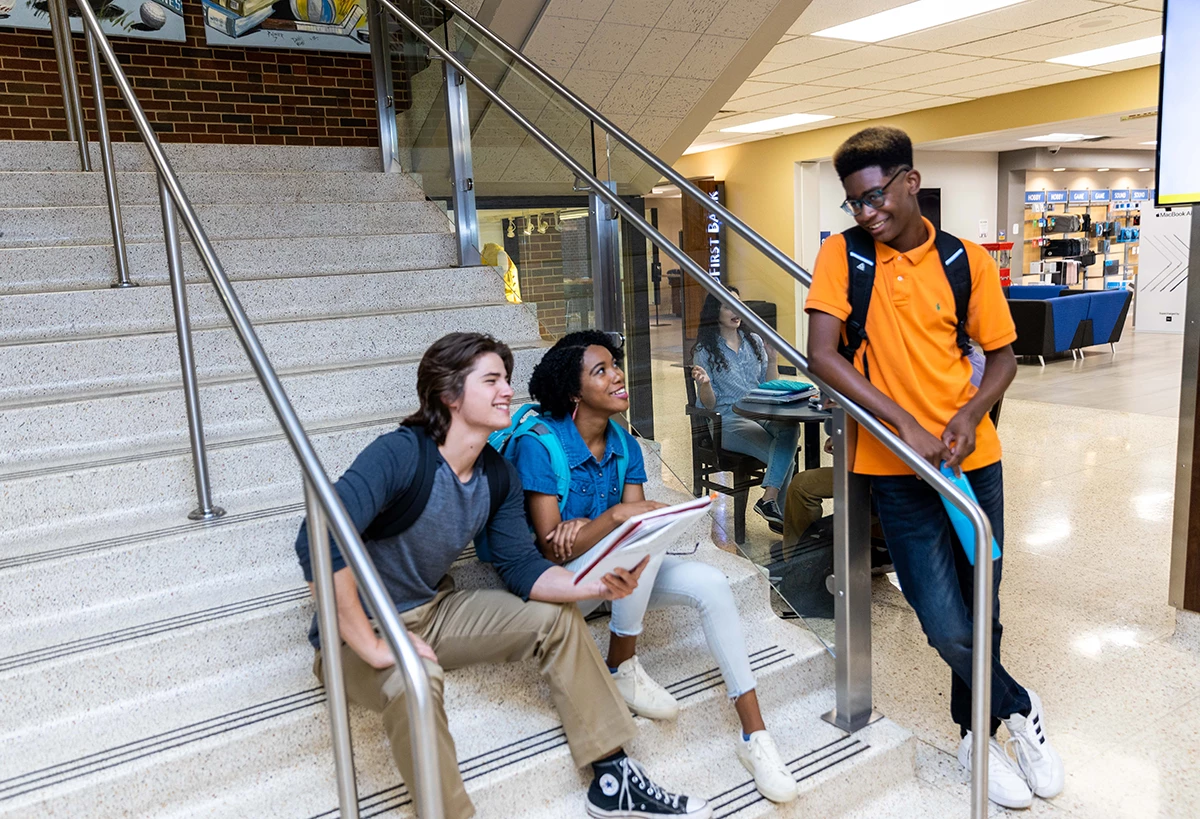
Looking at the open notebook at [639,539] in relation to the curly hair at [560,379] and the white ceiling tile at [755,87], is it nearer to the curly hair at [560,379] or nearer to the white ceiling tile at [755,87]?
the curly hair at [560,379]

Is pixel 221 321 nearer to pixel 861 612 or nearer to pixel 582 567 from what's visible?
pixel 582 567

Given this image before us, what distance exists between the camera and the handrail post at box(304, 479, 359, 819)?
53.8 inches

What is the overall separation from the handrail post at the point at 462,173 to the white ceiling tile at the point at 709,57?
2.70 metres

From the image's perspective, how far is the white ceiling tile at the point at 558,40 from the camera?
219 inches

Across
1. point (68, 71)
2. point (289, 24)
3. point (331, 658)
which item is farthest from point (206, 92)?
point (331, 658)

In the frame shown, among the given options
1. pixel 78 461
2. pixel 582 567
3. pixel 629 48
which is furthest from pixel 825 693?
pixel 629 48

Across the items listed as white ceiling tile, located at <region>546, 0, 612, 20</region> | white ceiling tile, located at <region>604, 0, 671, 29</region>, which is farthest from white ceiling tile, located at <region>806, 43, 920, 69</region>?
white ceiling tile, located at <region>546, 0, 612, 20</region>

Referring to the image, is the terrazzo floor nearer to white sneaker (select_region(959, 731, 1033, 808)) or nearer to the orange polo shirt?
white sneaker (select_region(959, 731, 1033, 808))

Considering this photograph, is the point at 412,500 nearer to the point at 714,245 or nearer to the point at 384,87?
the point at 714,245

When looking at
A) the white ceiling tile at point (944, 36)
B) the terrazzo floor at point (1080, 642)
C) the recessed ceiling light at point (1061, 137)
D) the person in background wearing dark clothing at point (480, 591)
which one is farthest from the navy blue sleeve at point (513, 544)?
the recessed ceiling light at point (1061, 137)

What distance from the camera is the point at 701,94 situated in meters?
6.60

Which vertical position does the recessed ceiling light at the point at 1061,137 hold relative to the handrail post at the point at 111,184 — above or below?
above

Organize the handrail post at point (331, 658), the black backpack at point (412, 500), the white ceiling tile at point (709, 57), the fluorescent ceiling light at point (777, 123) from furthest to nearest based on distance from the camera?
1. the fluorescent ceiling light at point (777, 123)
2. the white ceiling tile at point (709, 57)
3. the black backpack at point (412, 500)
4. the handrail post at point (331, 658)

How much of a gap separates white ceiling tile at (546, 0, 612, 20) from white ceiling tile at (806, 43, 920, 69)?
3.21m
